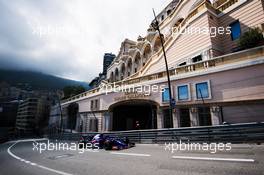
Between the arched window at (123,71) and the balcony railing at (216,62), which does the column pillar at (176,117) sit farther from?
the arched window at (123,71)

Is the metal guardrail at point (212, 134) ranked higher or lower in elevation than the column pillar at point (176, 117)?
lower

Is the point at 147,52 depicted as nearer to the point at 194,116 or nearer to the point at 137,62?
the point at 137,62

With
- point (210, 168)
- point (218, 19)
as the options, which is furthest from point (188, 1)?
point (210, 168)

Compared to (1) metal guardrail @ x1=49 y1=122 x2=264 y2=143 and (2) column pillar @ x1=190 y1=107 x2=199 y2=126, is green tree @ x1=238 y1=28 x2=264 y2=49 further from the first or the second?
(1) metal guardrail @ x1=49 y1=122 x2=264 y2=143

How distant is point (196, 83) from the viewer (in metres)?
15.3

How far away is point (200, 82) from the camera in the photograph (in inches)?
592

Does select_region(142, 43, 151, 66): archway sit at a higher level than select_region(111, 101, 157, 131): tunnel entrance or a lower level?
higher

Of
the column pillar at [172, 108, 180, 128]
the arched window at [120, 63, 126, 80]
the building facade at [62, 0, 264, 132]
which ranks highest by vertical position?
the arched window at [120, 63, 126, 80]

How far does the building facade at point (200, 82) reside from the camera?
41.4 ft

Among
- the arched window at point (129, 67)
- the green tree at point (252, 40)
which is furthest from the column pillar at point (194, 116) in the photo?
the arched window at point (129, 67)

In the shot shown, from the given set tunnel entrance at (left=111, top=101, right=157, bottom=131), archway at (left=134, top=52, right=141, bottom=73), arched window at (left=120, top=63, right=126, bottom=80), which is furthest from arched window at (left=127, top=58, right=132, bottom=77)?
tunnel entrance at (left=111, top=101, right=157, bottom=131)

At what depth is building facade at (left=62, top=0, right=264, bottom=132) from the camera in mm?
12625

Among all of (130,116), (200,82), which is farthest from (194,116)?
(130,116)

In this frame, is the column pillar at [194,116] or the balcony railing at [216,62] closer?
the balcony railing at [216,62]
